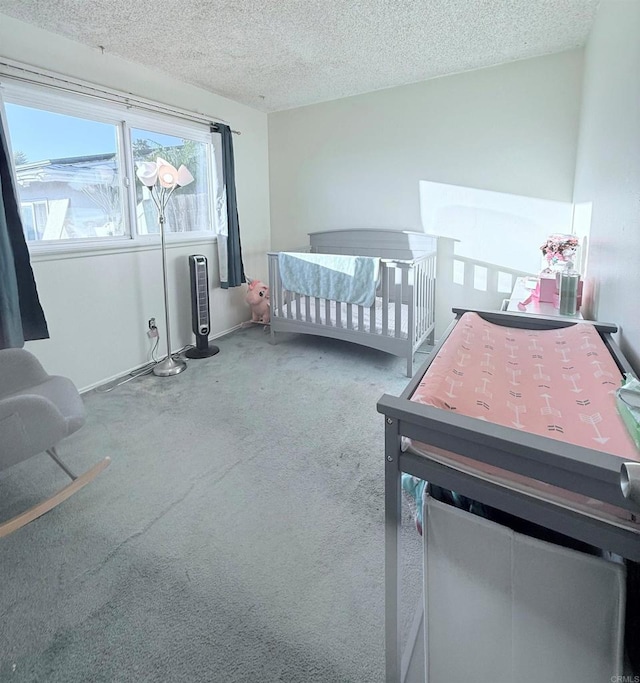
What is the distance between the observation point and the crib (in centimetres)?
310

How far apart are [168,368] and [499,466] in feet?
9.38

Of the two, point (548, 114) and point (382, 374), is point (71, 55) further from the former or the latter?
point (548, 114)

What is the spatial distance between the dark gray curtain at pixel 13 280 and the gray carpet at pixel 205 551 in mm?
624

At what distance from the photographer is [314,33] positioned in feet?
8.46

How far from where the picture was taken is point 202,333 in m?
3.59

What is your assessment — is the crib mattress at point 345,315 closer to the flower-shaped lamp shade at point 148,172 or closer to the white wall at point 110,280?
the white wall at point 110,280

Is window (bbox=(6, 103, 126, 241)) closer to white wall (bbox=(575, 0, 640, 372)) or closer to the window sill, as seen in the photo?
the window sill

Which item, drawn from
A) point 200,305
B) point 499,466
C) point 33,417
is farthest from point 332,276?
point 499,466

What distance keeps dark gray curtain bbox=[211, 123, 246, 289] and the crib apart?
0.47 meters

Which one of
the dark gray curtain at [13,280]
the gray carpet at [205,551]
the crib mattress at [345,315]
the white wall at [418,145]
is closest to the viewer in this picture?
the gray carpet at [205,551]

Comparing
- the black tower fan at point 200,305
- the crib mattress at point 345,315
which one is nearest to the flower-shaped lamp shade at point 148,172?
the black tower fan at point 200,305

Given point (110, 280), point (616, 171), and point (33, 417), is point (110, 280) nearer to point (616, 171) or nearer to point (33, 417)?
point (33, 417)

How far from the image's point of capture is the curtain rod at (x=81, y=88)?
7.71 ft

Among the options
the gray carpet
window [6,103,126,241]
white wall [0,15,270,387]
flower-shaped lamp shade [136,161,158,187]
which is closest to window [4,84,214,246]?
window [6,103,126,241]
